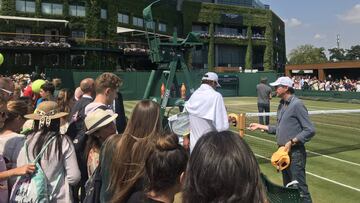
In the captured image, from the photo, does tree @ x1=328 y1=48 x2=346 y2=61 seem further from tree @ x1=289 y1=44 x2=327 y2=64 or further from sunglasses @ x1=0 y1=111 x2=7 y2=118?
sunglasses @ x1=0 y1=111 x2=7 y2=118

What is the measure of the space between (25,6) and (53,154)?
49.0 meters

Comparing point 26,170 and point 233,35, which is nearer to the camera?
point 26,170

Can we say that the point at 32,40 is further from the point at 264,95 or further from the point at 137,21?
the point at 264,95

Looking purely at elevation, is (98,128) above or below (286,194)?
above

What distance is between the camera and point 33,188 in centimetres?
395

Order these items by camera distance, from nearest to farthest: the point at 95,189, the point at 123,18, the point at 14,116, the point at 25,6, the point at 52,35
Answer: the point at 95,189 < the point at 14,116 < the point at 52,35 < the point at 25,6 < the point at 123,18

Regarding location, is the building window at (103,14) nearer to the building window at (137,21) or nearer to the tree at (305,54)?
the building window at (137,21)

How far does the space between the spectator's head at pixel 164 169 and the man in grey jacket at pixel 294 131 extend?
143 inches

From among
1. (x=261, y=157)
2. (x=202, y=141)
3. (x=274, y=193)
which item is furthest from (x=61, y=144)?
(x=261, y=157)

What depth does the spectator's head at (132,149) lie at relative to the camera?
3139 millimetres

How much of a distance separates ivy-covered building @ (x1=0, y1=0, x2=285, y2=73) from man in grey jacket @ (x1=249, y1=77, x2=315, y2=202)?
31.5m

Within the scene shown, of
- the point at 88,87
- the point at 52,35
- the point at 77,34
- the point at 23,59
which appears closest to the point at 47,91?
the point at 88,87

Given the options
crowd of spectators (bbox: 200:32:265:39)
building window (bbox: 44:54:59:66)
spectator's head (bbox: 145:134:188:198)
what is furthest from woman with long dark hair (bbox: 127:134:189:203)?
crowd of spectators (bbox: 200:32:265:39)

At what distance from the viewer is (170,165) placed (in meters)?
2.79
